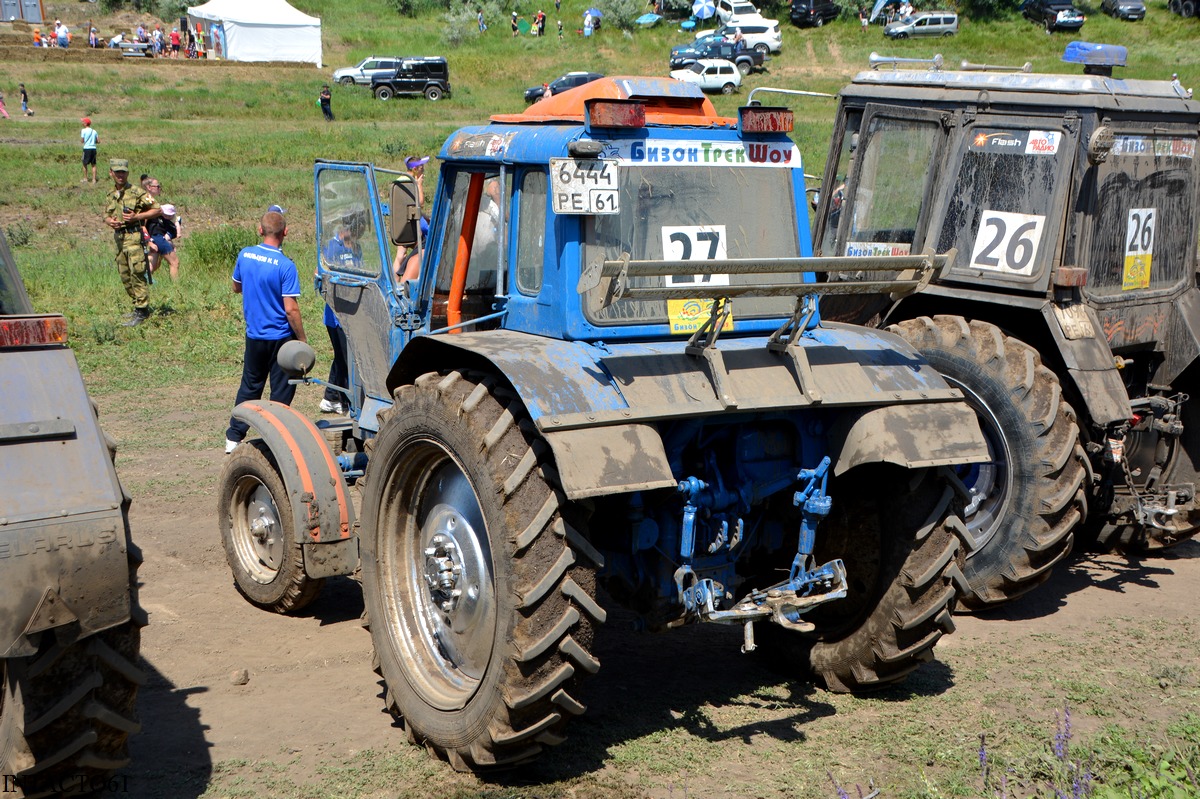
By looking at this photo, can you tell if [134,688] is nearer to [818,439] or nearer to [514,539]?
[514,539]

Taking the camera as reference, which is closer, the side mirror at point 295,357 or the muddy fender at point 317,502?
the muddy fender at point 317,502

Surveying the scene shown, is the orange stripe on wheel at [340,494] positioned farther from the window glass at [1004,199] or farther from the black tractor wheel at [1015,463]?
the window glass at [1004,199]

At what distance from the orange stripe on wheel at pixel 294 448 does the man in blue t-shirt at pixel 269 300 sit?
1.70 m

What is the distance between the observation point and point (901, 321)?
7.45 meters

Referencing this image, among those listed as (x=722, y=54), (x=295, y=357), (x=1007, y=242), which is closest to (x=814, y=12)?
(x=722, y=54)

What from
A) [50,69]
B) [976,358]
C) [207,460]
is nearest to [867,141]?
[976,358]

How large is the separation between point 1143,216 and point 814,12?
166ft

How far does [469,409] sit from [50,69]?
47078mm

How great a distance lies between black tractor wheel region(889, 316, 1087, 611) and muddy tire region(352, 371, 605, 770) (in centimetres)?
284

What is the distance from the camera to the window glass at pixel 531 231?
16.8 feet

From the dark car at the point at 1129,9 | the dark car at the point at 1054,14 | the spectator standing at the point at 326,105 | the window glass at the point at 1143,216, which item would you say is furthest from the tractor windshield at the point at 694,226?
the dark car at the point at 1129,9

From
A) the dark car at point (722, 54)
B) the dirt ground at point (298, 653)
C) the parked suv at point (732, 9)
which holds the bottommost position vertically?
the dirt ground at point (298, 653)

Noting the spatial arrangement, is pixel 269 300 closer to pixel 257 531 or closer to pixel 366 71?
pixel 257 531

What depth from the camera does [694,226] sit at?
5.22 meters
